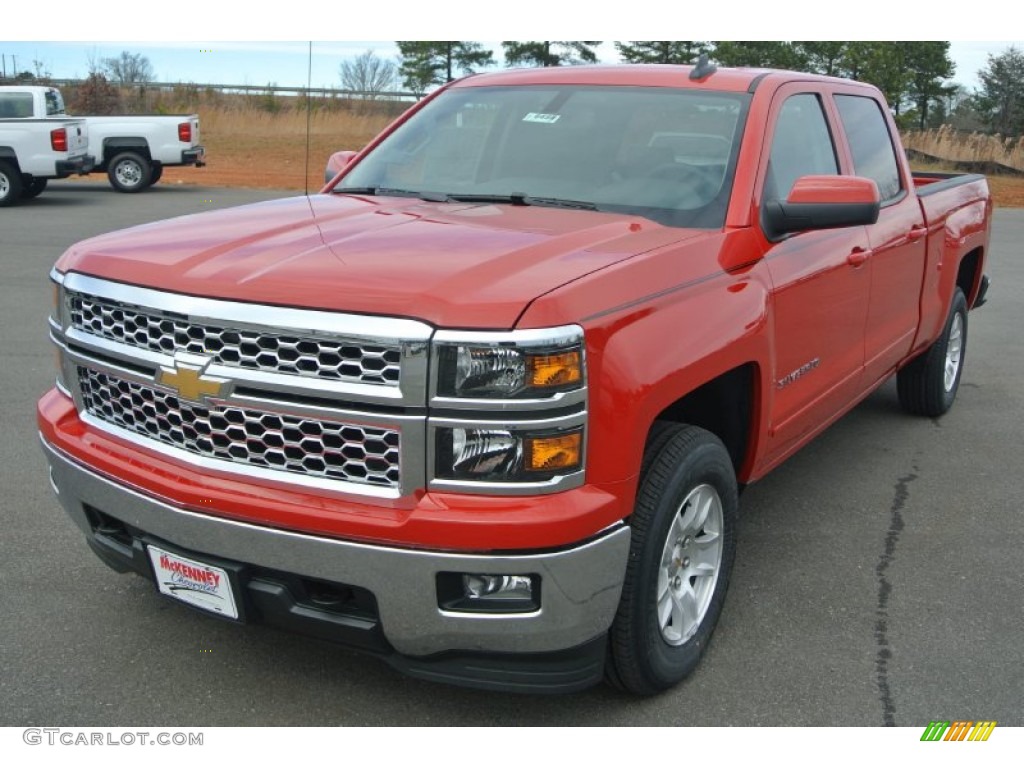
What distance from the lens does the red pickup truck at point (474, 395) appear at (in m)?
2.64

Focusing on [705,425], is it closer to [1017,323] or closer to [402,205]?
[402,205]

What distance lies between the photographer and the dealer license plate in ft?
9.52

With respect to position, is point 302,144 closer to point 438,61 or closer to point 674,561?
point 438,61

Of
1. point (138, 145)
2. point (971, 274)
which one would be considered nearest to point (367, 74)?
point (138, 145)

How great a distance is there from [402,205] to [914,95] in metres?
41.5

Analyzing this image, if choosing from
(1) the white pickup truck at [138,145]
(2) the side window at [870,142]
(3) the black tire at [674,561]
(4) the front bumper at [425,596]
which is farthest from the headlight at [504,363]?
(1) the white pickup truck at [138,145]

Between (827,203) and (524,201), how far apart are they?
1.07 m

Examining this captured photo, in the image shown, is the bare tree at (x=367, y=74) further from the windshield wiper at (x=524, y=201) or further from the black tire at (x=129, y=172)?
the windshield wiper at (x=524, y=201)

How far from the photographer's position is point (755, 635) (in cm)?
370

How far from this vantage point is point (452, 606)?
8.92 feet

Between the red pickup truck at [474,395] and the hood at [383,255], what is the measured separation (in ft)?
0.04

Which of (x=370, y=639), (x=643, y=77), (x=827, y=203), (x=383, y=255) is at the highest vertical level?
(x=643, y=77)

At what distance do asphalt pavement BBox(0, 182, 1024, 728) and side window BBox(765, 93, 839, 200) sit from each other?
1.53 meters
